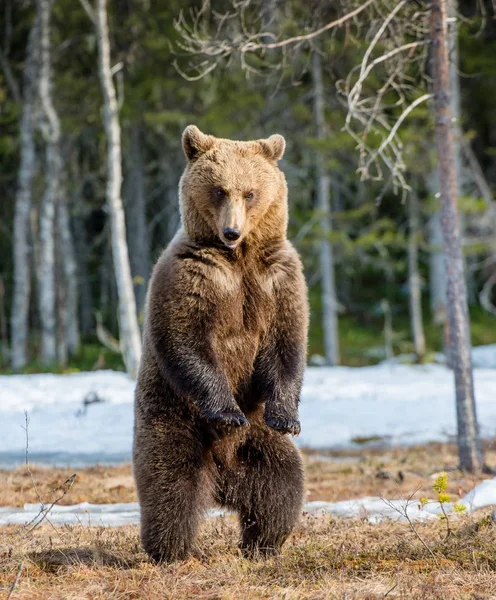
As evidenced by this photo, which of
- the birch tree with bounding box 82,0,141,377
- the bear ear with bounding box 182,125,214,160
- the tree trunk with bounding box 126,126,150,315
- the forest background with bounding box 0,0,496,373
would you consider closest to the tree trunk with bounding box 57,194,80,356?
the forest background with bounding box 0,0,496,373

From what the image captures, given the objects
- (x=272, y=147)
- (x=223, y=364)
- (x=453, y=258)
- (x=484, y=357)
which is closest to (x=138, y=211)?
(x=484, y=357)

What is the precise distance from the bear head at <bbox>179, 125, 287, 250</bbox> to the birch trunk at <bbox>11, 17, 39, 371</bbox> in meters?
16.0

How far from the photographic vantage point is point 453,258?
8547 mm

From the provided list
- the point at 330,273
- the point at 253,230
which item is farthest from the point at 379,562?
the point at 330,273

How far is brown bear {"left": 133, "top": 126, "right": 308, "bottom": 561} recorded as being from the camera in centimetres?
484

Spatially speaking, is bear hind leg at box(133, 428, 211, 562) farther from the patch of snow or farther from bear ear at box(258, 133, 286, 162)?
the patch of snow

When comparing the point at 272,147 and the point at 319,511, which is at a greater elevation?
the point at 272,147

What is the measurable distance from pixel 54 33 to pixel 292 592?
2086 centimetres

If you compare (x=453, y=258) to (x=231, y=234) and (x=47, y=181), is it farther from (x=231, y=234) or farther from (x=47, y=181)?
(x=47, y=181)

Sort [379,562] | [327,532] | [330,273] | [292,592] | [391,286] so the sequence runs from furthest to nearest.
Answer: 1. [391,286]
2. [330,273]
3. [327,532]
4. [379,562]
5. [292,592]

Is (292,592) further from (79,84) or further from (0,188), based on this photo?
(0,188)

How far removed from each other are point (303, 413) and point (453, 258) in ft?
16.4

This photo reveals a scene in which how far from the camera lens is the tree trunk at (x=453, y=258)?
8.52 meters

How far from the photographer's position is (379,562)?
16.0 ft
